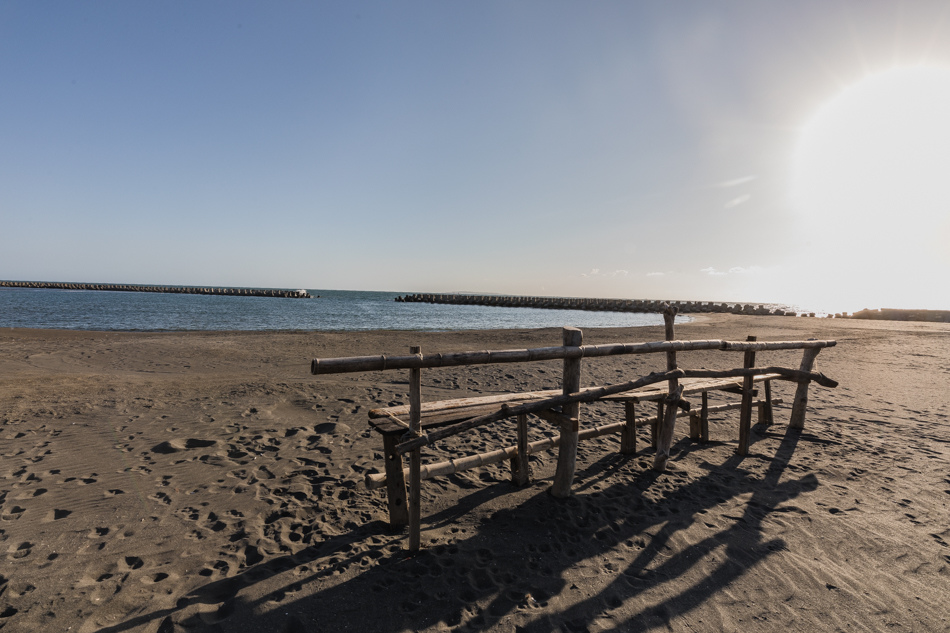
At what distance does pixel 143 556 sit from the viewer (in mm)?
3303

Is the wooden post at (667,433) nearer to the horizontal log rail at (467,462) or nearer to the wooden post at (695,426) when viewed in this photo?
the horizontal log rail at (467,462)

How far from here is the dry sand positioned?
2.88m

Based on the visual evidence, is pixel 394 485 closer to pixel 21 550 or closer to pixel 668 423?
pixel 21 550

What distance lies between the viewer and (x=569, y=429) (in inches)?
172

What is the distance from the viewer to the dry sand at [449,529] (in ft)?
9.43

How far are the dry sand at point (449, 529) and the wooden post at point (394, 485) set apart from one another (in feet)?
1.01

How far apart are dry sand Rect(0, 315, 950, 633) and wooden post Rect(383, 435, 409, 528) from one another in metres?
0.31

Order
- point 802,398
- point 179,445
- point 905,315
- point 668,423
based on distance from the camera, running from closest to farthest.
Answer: point 668,423 → point 179,445 → point 802,398 → point 905,315

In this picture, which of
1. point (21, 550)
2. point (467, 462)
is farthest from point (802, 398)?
point (21, 550)

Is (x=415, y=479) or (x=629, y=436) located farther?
(x=629, y=436)

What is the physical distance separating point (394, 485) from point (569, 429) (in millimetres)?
1943

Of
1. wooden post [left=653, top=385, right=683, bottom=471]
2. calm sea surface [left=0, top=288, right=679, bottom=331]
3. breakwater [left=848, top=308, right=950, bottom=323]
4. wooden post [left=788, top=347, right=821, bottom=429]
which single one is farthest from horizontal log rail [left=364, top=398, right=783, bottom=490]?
breakwater [left=848, top=308, right=950, bottom=323]

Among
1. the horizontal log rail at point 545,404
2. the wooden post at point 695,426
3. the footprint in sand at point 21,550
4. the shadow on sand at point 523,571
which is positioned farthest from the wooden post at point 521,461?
the footprint in sand at point 21,550

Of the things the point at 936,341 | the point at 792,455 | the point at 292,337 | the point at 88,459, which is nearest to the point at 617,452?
the point at 792,455
